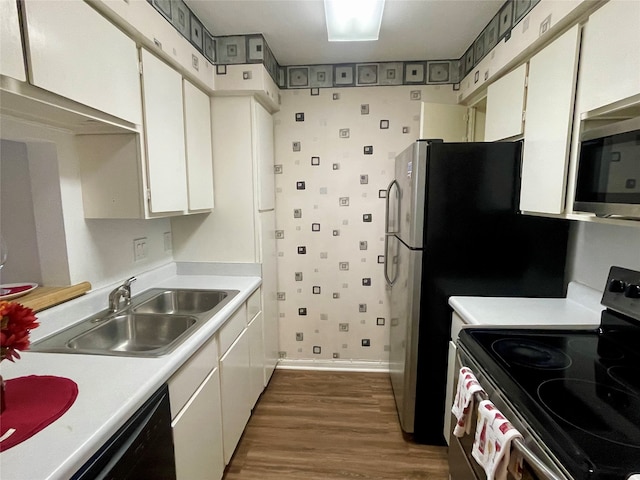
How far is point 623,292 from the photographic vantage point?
129cm

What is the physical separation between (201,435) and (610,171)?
180 cm

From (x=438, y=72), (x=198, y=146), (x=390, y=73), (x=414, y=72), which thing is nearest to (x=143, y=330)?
(x=198, y=146)

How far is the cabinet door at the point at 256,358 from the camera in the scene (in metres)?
2.09

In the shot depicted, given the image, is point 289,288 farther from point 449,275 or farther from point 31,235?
point 31,235

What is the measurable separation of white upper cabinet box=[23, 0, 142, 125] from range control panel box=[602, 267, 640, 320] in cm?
208

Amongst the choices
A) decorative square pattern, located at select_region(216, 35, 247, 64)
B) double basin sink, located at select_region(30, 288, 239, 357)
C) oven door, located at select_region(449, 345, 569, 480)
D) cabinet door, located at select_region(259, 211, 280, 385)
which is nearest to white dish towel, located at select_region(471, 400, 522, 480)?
oven door, located at select_region(449, 345, 569, 480)

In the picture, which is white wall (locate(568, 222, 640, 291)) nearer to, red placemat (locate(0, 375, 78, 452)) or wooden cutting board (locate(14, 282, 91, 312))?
red placemat (locate(0, 375, 78, 452))

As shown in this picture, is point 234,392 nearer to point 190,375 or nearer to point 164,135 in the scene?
point 190,375

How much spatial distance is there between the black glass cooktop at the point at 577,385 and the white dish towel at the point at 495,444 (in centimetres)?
6

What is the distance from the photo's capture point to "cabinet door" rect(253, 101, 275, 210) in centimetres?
223

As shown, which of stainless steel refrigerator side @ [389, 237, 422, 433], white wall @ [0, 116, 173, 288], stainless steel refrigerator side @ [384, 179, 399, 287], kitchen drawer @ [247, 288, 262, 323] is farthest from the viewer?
stainless steel refrigerator side @ [384, 179, 399, 287]

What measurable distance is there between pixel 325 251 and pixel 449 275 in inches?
45.5

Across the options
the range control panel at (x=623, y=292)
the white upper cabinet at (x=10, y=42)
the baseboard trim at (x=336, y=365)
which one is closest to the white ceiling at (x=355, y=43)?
the white upper cabinet at (x=10, y=42)

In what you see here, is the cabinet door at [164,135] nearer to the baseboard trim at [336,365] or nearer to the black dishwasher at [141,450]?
the black dishwasher at [141,450]
